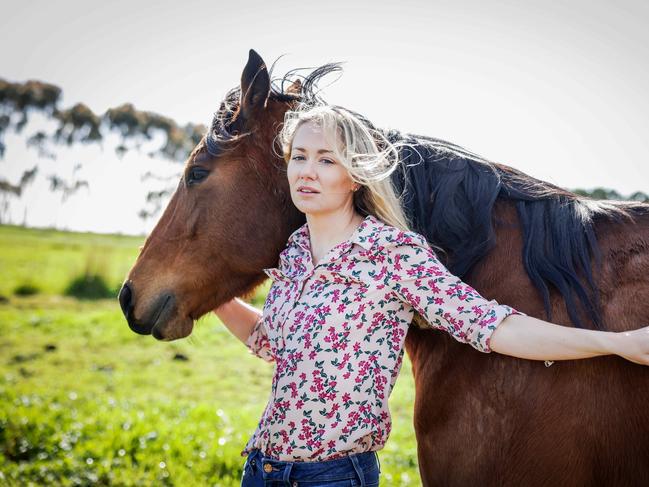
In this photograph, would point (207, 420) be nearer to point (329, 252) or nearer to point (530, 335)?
point (329, 252)

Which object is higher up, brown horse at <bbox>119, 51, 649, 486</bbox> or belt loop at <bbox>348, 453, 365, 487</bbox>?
brown horse at <bbox>119, 51, 649, 486</bbox>

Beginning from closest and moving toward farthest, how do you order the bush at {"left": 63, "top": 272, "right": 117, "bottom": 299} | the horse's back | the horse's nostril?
the horse's back → the horse's nostril → the bush at {"left": 63, "top": 272, "right": 117, "bottom": 299}

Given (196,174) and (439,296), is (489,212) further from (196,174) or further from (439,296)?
(196,174)

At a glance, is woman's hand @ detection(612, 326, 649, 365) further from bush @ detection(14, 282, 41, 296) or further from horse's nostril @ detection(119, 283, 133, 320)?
bush @ detection(14, 282, 41, 296)

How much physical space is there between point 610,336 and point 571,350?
0.14 m

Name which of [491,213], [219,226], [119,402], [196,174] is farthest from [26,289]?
[491,213]

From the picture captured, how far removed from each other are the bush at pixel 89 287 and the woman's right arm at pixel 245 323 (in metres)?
16.0

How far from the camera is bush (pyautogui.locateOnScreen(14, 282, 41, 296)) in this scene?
54.0 feet

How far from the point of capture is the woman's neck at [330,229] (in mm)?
2459

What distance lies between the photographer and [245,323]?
303 centimetres

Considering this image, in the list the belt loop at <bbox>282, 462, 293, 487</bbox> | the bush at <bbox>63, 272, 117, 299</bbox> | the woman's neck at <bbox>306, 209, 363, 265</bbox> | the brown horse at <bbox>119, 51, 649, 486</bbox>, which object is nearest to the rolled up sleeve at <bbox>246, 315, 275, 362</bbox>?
the brown horse at <bbox>119, 51, 649, 486</bbox>

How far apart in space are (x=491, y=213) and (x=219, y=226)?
4.40ft

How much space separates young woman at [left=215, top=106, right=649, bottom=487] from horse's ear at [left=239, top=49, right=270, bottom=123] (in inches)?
18.5

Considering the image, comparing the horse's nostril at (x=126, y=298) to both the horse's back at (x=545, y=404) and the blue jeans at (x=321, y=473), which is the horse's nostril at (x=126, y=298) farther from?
the horse's back at (x=545, y=404)
